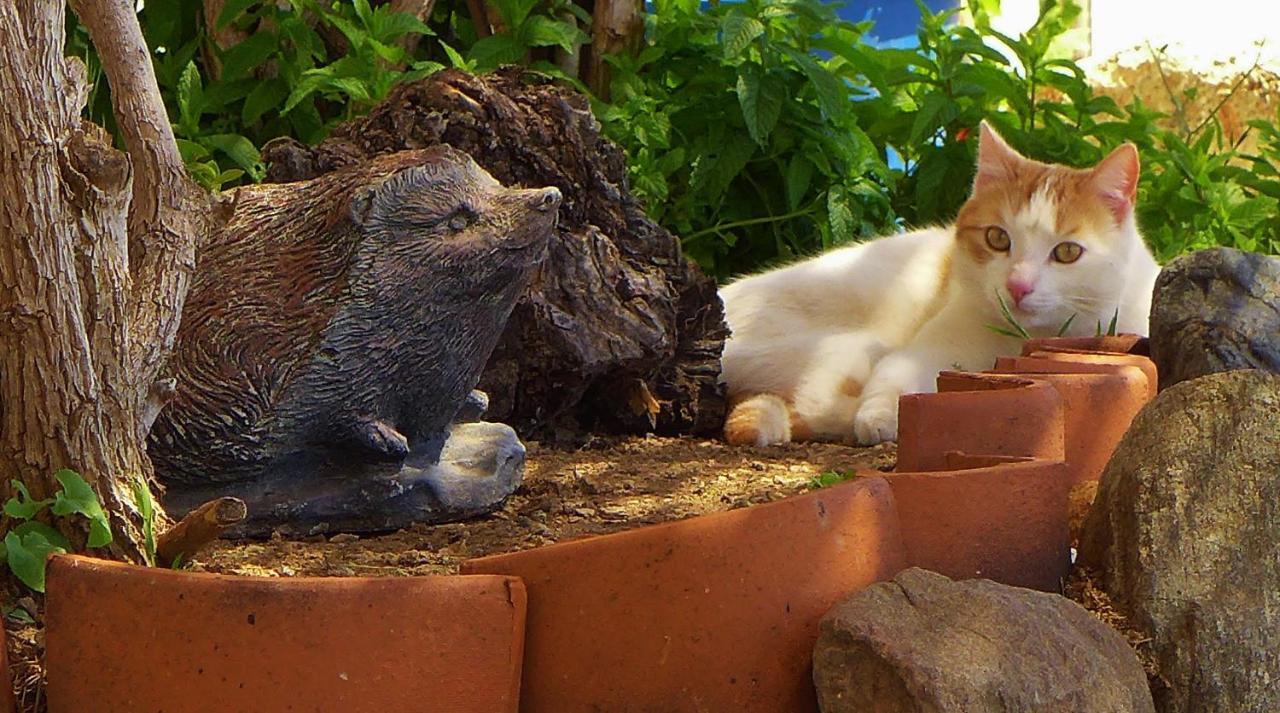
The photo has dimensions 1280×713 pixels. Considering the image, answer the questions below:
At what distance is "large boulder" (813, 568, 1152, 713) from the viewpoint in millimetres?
955

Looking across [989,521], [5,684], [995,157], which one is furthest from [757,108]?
[5,684]

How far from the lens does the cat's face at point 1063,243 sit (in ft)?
7.72

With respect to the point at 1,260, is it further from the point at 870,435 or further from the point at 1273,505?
the point at 870,435

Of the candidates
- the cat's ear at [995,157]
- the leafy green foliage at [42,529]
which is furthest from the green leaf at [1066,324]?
the leafy green foliage at [42,529]

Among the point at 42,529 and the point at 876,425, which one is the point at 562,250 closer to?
the point at 876,425


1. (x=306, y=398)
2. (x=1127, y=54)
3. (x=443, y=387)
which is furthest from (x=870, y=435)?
(x=1127, y=54)

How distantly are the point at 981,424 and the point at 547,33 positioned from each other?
180cm

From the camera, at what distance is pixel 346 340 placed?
4.50 ft

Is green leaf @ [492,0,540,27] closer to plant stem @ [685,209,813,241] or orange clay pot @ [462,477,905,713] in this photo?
plant stem @ [685,209,813,241]

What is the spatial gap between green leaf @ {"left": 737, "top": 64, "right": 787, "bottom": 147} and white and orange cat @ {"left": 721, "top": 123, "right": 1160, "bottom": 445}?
65 centimetres

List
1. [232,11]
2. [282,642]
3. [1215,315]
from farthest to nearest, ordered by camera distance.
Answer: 1. [232,11]
2. [1215,315]
3. [282,642]

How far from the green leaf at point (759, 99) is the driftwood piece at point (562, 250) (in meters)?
1.06

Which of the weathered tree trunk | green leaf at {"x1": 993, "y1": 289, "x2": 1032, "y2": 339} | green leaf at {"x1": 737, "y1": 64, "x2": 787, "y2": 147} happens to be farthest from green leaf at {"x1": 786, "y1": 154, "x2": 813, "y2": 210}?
the weathered tree trunk

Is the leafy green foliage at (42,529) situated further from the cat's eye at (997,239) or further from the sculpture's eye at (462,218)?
the cat's eye at (997,239)
